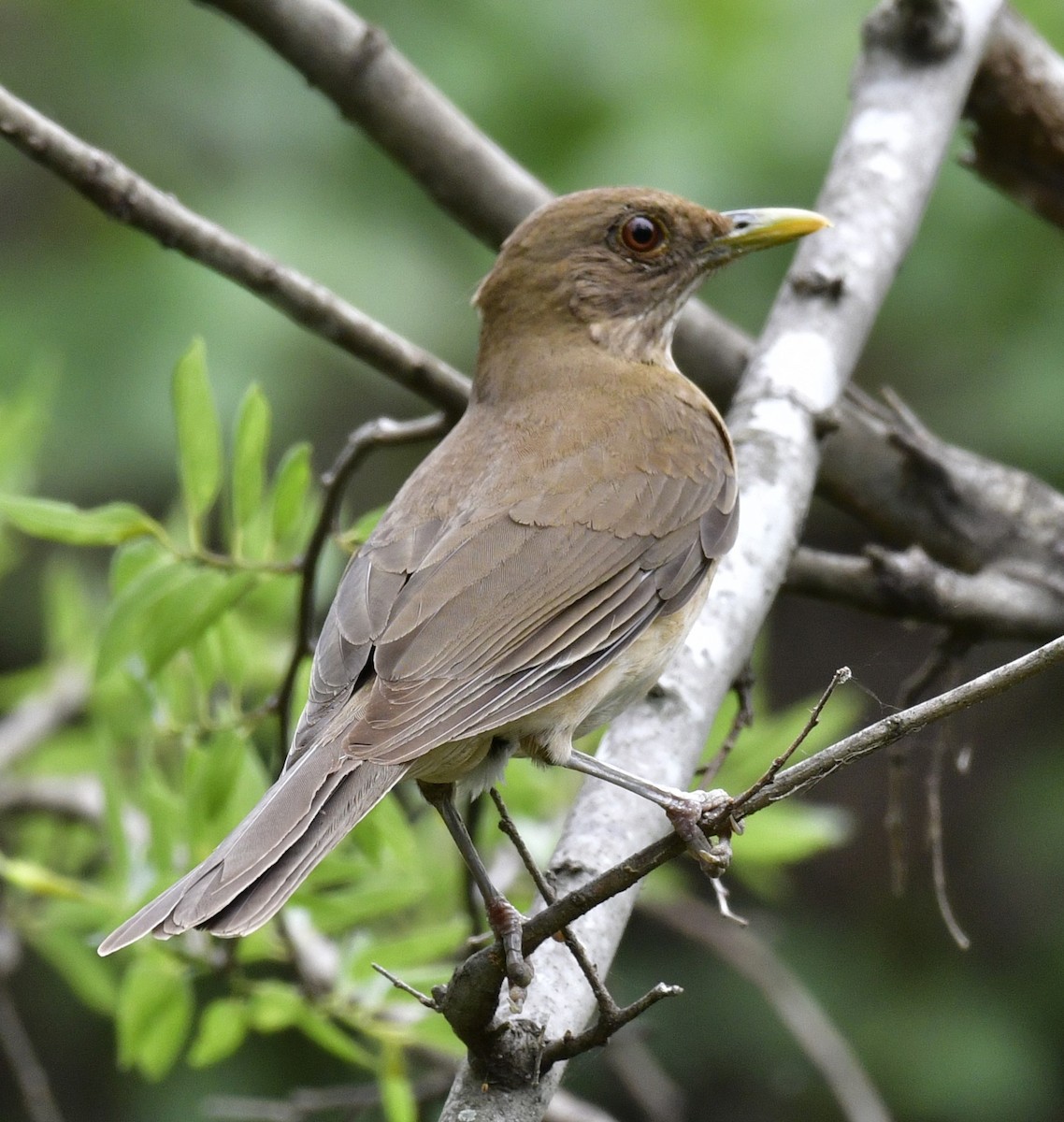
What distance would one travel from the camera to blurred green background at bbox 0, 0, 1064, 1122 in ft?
18.5

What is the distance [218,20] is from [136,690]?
4.35 m

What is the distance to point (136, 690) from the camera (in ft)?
11.5

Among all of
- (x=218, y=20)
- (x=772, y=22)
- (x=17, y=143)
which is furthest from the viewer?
(x=218, y=20)

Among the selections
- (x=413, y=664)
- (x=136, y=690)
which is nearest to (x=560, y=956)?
(x=413, y=664)

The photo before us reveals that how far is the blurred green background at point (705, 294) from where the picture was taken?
5.62 meters

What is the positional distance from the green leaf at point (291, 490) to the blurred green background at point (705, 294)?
7.89 feet

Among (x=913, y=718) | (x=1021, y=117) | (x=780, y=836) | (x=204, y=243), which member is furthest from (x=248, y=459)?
(x=1021, y=117)

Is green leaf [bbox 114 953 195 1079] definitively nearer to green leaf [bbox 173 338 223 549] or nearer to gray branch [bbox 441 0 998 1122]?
green leaf [bbox 173 338 223 549]

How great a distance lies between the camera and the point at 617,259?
12.9 ft

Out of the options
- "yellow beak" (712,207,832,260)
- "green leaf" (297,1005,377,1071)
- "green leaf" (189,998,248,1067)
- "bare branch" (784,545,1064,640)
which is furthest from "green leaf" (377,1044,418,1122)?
"yellow beak" (712,207,832,260)

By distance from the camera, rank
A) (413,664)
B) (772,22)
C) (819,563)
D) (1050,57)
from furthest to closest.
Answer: (772,22), (1050,57), (819,563), (413,664)

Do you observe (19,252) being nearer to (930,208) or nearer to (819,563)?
(930,208)

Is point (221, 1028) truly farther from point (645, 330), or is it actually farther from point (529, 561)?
point (645, 330)

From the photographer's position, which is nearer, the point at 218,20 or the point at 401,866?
the point at 401,866
